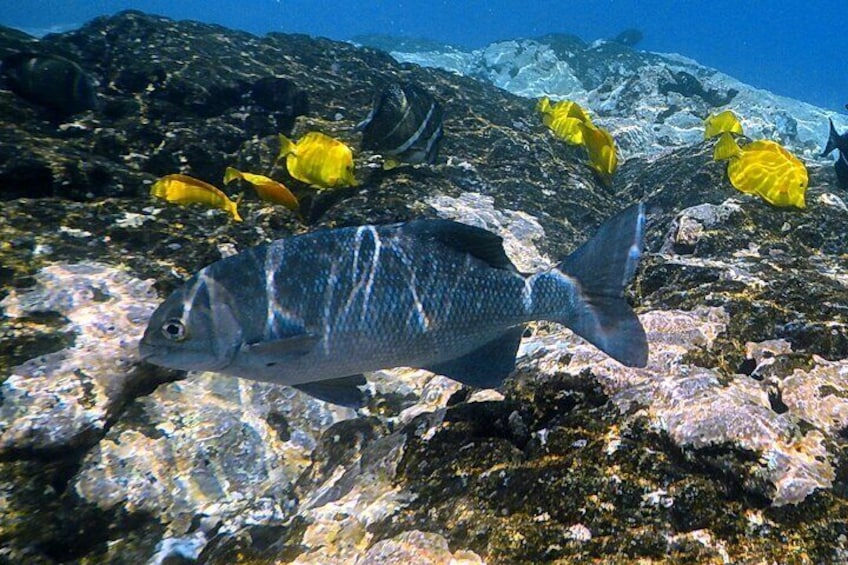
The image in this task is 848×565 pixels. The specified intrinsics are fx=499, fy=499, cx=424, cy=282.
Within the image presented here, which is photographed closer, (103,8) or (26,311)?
(26,311)

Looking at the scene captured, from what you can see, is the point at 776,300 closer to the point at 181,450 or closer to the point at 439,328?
the point at 439,328

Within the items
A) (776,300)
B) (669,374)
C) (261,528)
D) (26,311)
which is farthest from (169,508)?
(776,300)

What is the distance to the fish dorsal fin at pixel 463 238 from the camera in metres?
2.25

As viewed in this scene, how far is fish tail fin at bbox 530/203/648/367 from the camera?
2043mm

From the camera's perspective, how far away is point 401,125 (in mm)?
4602

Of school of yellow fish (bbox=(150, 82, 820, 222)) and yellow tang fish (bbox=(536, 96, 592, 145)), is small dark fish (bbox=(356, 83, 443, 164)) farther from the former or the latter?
yellow tang fish (bbox=(536, 96, 592, 145))

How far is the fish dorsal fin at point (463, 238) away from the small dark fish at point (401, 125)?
255 centimetres

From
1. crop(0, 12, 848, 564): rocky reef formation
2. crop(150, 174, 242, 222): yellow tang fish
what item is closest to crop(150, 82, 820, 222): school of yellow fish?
crop(150, 174, 242, 222): yellow tang fish

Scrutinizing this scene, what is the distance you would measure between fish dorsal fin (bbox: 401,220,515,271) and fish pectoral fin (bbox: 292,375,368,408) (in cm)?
75

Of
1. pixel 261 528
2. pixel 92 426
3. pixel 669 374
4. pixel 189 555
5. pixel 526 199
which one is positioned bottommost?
pixel 189 555

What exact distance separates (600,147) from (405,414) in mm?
4400

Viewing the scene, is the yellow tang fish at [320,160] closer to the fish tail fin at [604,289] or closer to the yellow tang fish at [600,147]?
the fish tail fin at [604,289]

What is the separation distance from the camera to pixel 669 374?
2.52m

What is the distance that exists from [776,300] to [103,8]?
11725 centimetres
